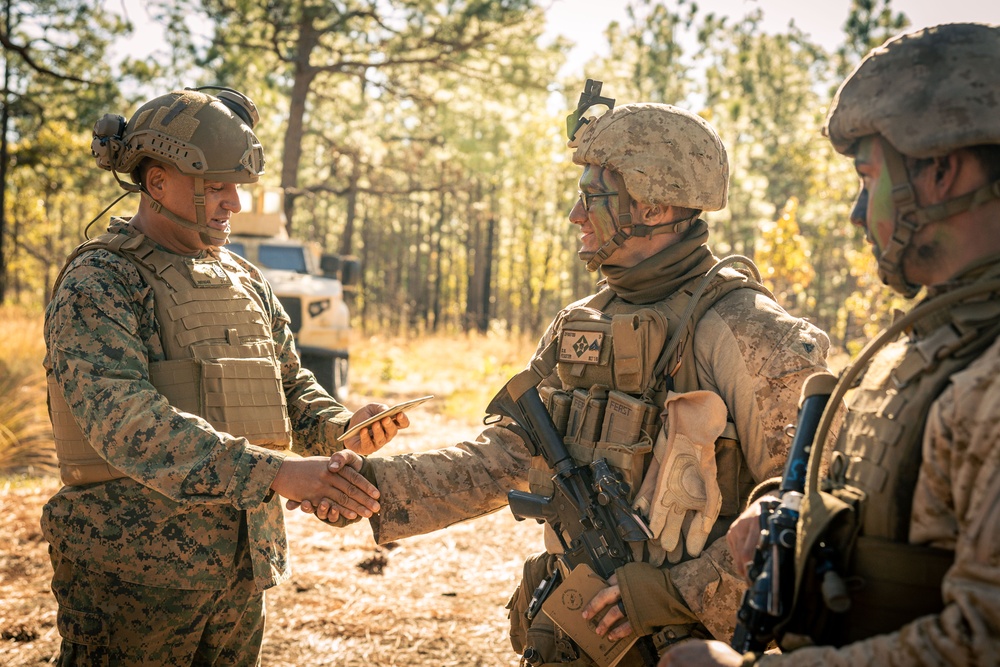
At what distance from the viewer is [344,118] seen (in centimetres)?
2011

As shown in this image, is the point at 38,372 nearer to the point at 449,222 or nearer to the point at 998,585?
the point at 998,585

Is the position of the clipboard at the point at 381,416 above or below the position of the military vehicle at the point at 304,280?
above

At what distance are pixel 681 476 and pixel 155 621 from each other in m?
1.72

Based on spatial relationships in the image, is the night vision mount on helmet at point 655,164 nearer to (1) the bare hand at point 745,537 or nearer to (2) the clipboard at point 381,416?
(2) the clipboard at point 381,416

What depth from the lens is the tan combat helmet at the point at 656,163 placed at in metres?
2.75

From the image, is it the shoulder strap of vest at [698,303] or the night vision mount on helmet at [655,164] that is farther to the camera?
the night vision mount on helmet at [655,164]

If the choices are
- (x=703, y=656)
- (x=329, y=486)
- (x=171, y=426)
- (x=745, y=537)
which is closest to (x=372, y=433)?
(x=329, y=486)

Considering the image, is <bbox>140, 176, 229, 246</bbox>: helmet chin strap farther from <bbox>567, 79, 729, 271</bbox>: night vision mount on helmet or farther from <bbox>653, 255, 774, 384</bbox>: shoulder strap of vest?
<bbox>653, 255, 774, 384</bbox>: shoulder strap of vest

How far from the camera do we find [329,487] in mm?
2775

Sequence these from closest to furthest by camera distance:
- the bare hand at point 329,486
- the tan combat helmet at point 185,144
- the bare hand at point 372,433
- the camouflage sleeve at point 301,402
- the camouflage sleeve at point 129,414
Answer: the camouflage sleeve at point 129,414, the bare hand at point 329,486, the tan combat helmet at point 185,144, the bare hand at point 372,433, the camouflage sleeve at point 301,402

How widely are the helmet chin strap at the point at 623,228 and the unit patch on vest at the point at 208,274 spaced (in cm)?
127

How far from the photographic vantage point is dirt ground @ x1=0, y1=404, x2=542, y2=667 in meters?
4.28

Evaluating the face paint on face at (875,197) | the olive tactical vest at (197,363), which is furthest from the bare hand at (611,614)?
the olive tactical vest at (197,363)

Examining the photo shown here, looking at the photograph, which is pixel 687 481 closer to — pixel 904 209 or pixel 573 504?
pixel 573 504
